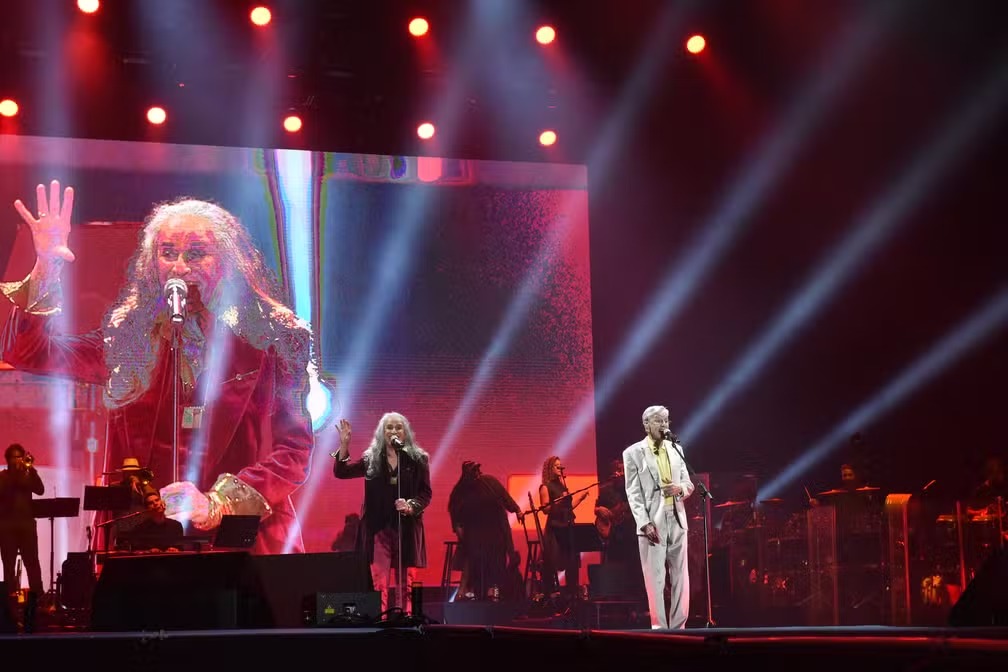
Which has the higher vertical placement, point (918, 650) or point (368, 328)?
point (368, 328)

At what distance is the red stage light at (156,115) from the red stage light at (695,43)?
5134 millimetres

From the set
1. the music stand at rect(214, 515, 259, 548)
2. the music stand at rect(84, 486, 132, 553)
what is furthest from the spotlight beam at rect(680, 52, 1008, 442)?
the music stand at rect(84, 486, 132, 553)

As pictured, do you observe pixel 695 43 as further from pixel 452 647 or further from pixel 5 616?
pixel 5 616

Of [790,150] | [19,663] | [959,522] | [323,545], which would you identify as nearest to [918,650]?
[19,663]

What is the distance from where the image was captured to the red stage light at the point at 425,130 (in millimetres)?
11969

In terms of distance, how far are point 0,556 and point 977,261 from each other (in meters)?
9.33

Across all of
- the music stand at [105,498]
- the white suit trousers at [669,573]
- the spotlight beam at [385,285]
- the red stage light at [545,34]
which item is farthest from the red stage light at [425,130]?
the white suit trousers at [669,573]

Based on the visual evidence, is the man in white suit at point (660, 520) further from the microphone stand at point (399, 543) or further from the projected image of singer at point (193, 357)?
the projected image of singer at point (193, 357)

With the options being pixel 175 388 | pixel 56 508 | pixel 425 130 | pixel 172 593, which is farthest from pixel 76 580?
pixel 172 593

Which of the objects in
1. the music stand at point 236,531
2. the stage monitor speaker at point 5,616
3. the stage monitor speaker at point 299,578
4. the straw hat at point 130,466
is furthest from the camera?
the straw hat at point 130,466

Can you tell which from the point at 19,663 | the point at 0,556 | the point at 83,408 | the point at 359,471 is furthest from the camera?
the point at 83,408

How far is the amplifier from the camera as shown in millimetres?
4188

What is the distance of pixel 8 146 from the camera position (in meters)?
11.2

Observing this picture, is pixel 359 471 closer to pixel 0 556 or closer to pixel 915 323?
pixel 0 556
